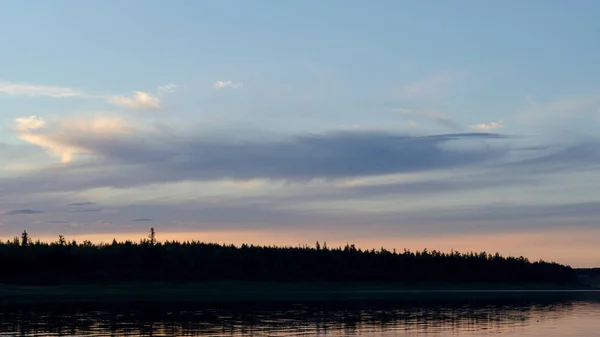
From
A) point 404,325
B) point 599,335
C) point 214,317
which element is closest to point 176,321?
point 214,317

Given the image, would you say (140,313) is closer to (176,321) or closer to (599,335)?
(176,321)

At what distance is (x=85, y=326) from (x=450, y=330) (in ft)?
104

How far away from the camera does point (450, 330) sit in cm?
7194

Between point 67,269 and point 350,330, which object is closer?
point 350,330

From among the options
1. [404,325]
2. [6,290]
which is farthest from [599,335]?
[6,290]

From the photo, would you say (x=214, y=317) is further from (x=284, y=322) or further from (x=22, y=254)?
(x=22, y=254)

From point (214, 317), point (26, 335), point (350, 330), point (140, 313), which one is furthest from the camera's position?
point (140, 313)

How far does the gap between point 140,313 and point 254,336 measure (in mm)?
31845

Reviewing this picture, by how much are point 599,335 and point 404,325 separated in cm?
1836

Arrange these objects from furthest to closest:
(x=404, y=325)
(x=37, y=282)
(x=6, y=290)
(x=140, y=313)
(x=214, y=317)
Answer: (x=37, y=282) → (x=6, y=290) → (x=140, y=313) → (x=214, y=317) → (x=404, y=325)

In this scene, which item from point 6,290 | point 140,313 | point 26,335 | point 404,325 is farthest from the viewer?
point 6,290

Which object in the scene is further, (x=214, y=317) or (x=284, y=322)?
(x=214, y=317)

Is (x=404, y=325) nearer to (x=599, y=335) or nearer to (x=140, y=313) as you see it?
(x=599, y=335)

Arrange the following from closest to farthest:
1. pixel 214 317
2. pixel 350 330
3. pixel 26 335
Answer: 1. pixel 26 335
2. pixel 350 330
3. pixel 214 317
